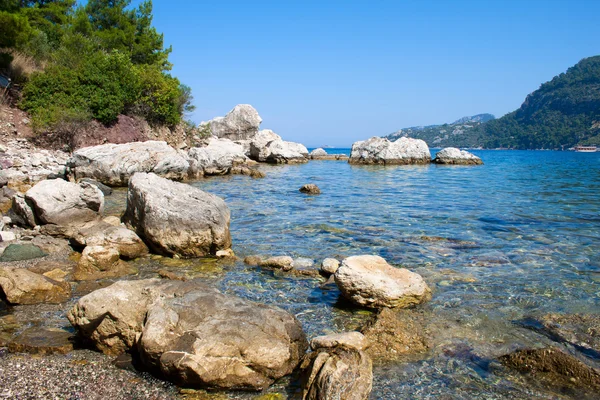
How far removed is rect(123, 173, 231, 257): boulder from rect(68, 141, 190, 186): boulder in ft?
41.2

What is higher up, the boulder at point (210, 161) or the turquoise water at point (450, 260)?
the boulder at point (210, 161)

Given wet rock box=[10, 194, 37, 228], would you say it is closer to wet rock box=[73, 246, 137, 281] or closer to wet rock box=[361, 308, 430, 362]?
wet rock box=[73, 246, 137, 281]

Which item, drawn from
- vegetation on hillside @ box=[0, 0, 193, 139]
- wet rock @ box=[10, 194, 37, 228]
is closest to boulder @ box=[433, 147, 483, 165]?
vegetation on hillside @ box=[0, 0, 193, 139]

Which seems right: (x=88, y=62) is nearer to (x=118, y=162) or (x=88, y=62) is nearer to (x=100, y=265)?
(x=118, y=162)

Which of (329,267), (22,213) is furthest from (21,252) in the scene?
(329,267)

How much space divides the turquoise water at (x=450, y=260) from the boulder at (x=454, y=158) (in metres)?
32.6

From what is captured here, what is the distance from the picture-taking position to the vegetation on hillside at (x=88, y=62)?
28.5 meters

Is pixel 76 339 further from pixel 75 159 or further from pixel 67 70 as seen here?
pixel 67 70

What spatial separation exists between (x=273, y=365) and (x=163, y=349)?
1298mm

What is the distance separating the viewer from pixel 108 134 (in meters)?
30.3

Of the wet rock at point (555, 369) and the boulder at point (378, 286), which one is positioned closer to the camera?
the wet rock at point (555, 369)

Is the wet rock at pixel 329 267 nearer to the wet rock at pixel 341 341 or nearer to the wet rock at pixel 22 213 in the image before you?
the wet rock at pixel 341 341

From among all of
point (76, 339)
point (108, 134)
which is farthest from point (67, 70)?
point (76, 339)

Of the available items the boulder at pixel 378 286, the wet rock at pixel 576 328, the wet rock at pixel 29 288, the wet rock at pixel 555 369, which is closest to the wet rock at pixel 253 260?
the boulder at pixel 378 286
